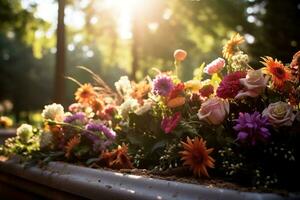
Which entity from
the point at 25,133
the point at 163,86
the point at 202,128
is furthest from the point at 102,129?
the point at 25,133

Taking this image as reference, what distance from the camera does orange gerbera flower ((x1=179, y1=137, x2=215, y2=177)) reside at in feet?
8.48

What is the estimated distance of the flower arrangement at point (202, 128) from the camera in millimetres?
2492

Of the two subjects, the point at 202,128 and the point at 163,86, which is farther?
the point at 163,86

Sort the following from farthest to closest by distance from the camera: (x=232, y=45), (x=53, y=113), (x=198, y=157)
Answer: (x=53, y=113) < (x=232, y=45) < (x=198, y=157)

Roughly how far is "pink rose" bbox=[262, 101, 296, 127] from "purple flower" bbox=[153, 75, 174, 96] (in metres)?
0.81

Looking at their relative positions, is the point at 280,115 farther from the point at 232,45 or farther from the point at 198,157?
the point at 232,45

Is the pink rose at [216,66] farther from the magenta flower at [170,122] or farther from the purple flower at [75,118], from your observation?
the purple flower at [75,118]

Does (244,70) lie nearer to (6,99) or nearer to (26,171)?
(26,171)

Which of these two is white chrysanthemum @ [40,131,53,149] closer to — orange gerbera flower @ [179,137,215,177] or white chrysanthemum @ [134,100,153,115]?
white chrysanthemum @ [134,100,153,115]

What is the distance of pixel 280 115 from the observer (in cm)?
259

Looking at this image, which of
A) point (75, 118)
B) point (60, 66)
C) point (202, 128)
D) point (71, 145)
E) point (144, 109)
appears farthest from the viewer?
point (60, 66)

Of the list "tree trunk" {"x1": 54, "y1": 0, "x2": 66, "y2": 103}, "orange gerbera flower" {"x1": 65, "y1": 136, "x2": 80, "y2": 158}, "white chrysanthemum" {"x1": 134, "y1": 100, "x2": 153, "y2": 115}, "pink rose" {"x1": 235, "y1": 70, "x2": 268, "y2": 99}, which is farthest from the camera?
"tree trunk" {"x1": 54, "y1": 0, "x2": 66, "y2": 103}

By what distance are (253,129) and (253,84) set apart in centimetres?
44

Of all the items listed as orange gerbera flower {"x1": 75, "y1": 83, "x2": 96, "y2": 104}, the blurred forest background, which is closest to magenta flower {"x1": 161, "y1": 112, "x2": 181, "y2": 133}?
orange gerbera flower {"x1": 75, "y1": 83, "x2": 96, "y2": 104}
